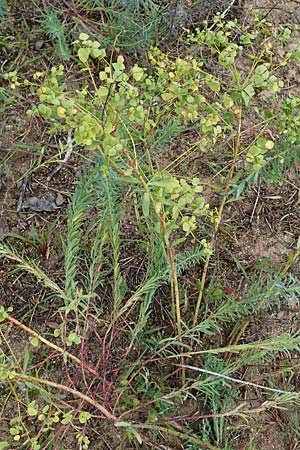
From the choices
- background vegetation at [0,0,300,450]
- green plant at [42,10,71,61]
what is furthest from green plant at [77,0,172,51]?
green plant at [42,10,71,61]

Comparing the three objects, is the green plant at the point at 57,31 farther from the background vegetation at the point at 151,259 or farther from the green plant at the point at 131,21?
the green plant at the point at 131,21

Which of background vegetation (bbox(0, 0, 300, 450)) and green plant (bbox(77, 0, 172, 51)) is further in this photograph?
green plant (bbox(77, 0, 172, 51))

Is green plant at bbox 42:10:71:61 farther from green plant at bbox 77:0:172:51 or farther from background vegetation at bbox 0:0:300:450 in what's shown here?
green plant at bbox 77:0:172:51

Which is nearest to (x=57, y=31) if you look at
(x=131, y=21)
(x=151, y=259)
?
(x=131, y=21)

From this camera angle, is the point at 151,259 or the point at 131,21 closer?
the point at 151,259

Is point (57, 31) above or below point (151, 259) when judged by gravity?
above

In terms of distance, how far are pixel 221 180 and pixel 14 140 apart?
0.84m

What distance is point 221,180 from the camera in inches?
89.9

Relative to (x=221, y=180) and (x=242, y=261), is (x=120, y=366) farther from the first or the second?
(x=221, y=180)

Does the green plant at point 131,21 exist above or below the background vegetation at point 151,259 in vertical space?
above

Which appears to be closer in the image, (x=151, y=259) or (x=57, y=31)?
(x=151, y=259)

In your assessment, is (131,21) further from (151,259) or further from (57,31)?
(151,259)

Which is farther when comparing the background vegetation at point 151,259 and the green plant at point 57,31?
the green plant at point 57,31

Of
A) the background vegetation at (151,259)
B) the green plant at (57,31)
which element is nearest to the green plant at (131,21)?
the background vegetation at (151,259)
